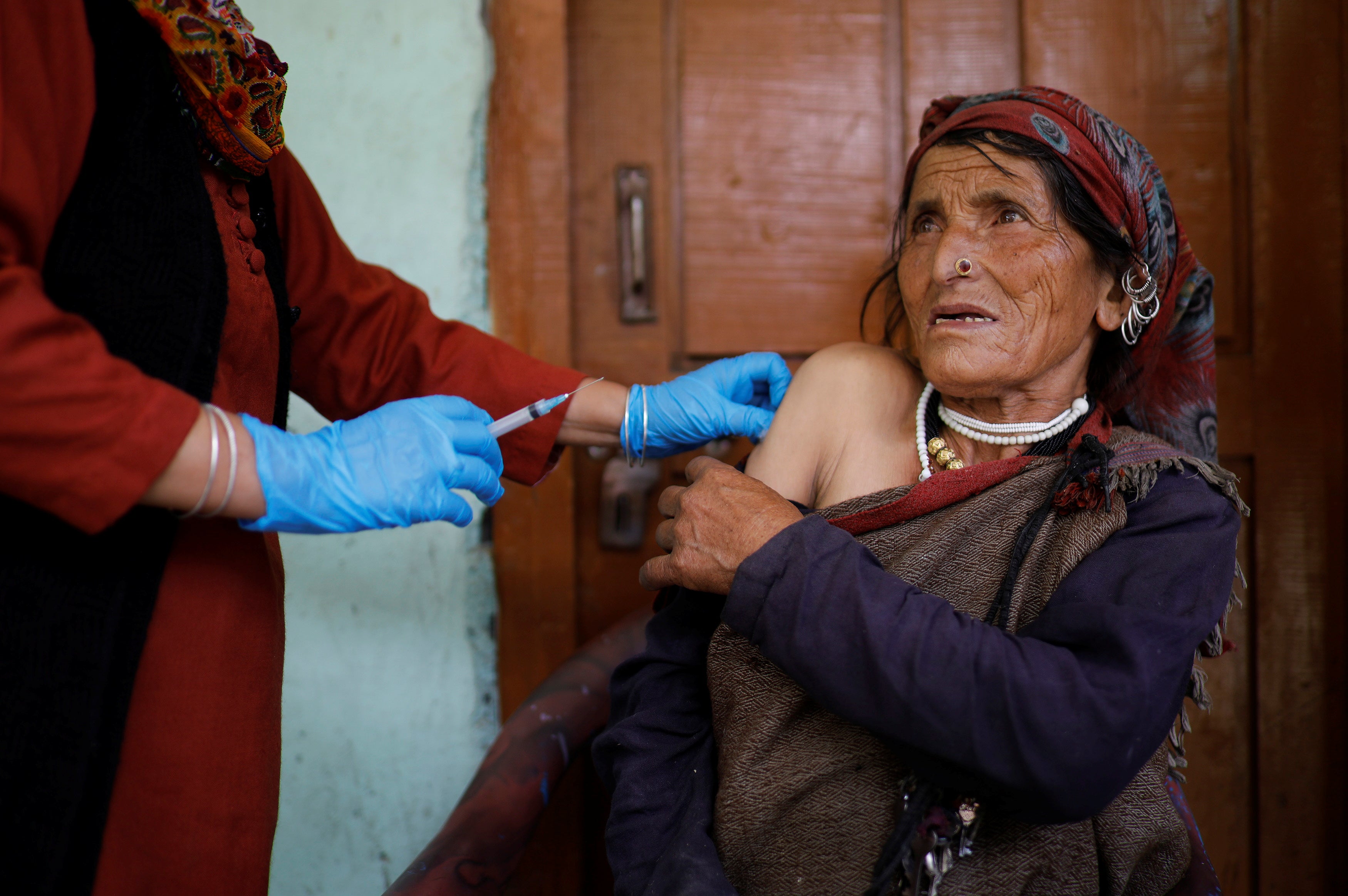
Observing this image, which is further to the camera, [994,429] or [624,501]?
[624,501]

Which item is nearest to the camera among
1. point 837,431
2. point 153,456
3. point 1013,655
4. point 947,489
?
point 153,456

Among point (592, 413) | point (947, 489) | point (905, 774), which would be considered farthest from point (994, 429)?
point (592, 413)

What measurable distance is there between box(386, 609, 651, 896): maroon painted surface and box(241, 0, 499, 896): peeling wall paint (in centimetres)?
42

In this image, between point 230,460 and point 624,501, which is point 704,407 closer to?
point 624,501

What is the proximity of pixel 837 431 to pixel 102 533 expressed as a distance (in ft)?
3.05

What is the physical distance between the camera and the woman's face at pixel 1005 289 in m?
1.15

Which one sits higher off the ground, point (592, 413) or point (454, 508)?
point (592, 413)

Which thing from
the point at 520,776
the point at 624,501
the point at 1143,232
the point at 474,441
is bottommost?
the point at 520,776

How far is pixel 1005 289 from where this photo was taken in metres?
1.16

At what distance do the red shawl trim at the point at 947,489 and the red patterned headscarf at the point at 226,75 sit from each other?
0.86 m

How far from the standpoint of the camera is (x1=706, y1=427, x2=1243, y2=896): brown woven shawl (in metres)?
1.00

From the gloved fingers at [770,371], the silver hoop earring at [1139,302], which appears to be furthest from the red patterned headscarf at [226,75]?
the silver hoop earring at [1139,302]

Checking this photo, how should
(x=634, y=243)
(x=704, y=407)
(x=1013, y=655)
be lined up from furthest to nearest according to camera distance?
1. (x=634, y=243)
2. (x=704, y=407)
3. (x=1013, y=655)

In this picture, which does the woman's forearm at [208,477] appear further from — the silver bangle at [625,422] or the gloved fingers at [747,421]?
the gloved fingers at [747,421]
